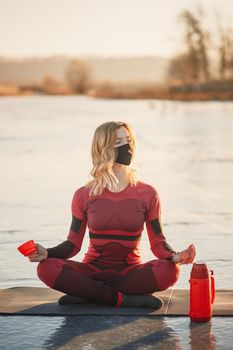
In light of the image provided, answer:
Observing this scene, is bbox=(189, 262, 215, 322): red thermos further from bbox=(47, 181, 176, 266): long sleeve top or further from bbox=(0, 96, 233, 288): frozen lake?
bbox=(0, 96, 233, 288): frozen lake

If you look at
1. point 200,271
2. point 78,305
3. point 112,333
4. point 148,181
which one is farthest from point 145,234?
point 148,181

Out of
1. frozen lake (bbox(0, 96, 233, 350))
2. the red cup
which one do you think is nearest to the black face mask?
frozen lake (bbox(0, 96, 233, 350))

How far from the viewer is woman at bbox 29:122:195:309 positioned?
514 cm

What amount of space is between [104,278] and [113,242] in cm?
23

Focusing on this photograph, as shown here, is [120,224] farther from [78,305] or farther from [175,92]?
[175,92]

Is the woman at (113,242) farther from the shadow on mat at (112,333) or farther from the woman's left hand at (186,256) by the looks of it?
the shadow on mat at (112,333)

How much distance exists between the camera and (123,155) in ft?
17.3

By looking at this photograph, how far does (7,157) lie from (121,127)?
10890 millimetres

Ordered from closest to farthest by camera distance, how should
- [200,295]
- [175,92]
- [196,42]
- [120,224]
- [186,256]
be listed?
[200,295]
[186,256]
[120,224]
[175,92]
[196,42]

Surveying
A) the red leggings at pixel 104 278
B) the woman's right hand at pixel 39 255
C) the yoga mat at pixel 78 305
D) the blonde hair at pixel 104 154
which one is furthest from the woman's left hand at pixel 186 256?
the woman's right hand at pixel 39 255

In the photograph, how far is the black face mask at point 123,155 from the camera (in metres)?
5.25

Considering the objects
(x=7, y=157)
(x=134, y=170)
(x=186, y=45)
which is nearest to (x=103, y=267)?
(x=134, y=170)

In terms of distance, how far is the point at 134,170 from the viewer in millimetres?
5348

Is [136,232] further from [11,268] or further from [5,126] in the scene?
[5,126]
